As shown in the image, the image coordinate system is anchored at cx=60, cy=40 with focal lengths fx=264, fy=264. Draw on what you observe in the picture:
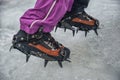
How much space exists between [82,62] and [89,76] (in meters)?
0.15

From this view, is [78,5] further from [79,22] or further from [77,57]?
[77,57]

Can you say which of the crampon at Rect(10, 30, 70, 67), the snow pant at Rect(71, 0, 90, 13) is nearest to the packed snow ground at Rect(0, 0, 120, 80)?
the crampon at Rect(10, 30, 70, 67)

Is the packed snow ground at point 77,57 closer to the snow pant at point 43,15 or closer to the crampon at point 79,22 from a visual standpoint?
the crampon at point 79,22

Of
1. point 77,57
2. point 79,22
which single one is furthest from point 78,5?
point 77,57

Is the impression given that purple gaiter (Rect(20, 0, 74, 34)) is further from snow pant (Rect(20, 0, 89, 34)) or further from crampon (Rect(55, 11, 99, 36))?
crampon (Rect(55, 11, 99, 36))

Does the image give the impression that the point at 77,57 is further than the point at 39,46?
Yes

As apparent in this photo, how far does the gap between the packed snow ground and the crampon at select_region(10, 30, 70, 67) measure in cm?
8

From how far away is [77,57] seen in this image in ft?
5.13

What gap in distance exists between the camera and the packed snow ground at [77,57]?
1.40 meters

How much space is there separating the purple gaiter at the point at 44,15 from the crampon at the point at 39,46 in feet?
0.15

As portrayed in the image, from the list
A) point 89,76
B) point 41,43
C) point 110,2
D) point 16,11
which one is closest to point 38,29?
point 41,43

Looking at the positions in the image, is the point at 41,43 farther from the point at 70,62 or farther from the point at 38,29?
the point at 70,62

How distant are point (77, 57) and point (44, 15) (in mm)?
363

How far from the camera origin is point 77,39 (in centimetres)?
178
